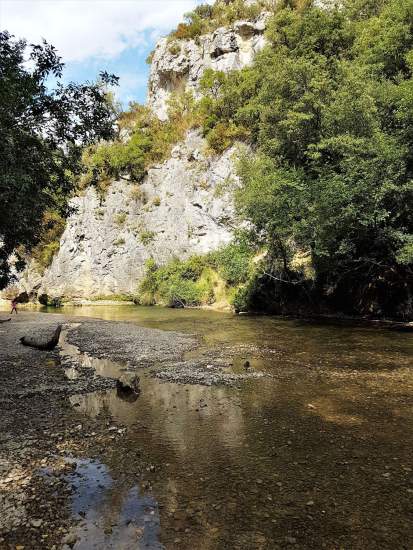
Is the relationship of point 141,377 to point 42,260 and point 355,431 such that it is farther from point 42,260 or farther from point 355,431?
point 42,260

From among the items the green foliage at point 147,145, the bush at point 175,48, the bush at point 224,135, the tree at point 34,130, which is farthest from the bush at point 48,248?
the tree at point 34,130

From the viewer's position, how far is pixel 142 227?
59.9 metres

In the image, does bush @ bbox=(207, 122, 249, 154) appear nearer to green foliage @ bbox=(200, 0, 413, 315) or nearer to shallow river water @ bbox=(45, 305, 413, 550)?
green foliage @ bbox=(200, 0, 413, 315)

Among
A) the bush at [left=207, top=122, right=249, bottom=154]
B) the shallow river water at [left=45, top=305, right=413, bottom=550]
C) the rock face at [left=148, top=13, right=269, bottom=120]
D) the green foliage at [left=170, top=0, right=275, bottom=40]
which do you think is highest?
the green foliage at [left=170, top=0, right=275, bottom=40]

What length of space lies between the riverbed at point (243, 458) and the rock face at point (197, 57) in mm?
56880

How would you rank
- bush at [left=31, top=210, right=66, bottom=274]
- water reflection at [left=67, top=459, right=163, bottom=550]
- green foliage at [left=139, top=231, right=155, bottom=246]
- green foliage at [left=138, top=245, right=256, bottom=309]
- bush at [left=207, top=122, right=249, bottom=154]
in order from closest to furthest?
1. water reflection at [left=67, top=459, right=163, bottom=550]
2. green foliage at [left=138, top=245, right=256, bottom=309]
3. bush at [left=207, top=122, right=249, bottom=154]
4. green foliage at [left=139, top=231, right=155, bottom=246]
5. bush at [left=31, top=210, right=66, bottom=274]

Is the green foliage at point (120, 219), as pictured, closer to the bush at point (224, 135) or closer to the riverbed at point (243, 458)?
the bush at point (224, 135)

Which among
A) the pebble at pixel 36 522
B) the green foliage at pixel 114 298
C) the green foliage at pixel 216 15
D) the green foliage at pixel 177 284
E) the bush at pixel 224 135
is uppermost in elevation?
the green foliage at pixel 216 15

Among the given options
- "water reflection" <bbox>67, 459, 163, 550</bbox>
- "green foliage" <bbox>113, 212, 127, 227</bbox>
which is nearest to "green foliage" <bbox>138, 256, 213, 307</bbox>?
"green foliage" <bbox>113, 212, 127, 227</bbox>

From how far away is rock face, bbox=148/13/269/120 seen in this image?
200 ft

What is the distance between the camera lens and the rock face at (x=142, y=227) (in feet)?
172

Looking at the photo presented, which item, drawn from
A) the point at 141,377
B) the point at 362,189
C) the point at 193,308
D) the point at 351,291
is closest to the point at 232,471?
the point at 141,377

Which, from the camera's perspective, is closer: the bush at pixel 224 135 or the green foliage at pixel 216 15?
the bush at pixel 224 135

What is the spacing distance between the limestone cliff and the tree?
36.6 meters
